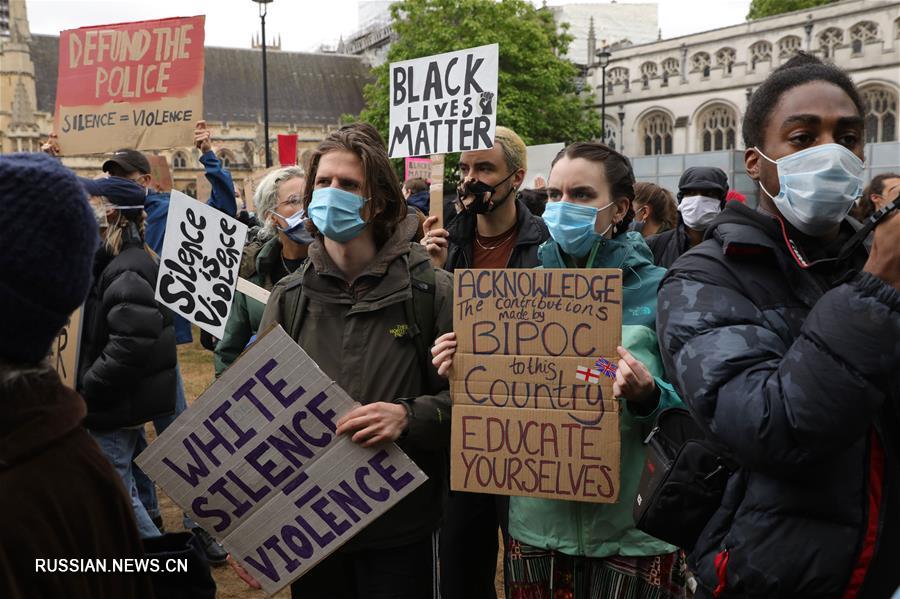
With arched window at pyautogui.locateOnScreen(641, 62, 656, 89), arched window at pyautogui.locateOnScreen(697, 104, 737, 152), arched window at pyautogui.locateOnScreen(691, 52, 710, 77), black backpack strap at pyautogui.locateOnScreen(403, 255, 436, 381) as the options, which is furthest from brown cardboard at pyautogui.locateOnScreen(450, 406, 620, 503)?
arched window at pyautogui.locateOnScreen(641, 62, 656, 89)

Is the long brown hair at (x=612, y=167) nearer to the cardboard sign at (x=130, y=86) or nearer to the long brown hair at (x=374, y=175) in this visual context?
the long brown hair at (x=374, y=175)

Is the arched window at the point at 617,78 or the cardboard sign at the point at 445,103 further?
the arched window at the point at 617,78

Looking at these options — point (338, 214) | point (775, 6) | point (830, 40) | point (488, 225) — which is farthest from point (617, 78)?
point (338, 214)

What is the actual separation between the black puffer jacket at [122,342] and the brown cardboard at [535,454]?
2.20 m

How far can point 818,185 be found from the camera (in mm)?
1747

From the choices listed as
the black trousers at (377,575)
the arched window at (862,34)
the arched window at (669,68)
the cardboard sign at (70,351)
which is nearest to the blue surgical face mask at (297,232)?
the cardboard sign at (70,351)

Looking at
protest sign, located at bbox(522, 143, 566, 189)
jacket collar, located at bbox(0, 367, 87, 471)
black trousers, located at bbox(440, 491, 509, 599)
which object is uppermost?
protest sign, located at bbox(522, 143, 566, 189)

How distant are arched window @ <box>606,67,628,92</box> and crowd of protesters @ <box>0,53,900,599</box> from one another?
4850 cm

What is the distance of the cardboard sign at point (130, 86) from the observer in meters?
5.40

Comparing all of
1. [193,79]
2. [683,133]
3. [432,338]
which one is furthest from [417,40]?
[432,338]

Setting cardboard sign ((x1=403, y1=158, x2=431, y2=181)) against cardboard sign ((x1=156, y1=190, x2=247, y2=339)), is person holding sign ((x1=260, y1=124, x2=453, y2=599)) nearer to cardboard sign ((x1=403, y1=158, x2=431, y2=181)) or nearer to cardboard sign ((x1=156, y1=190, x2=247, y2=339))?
cardboard sign ((x1=156, y1=190, x2=247, y2=339))

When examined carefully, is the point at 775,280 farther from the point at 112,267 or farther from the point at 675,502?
the point at 112,267

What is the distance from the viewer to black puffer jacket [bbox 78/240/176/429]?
13.3ft

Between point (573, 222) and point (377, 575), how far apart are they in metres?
1.42
